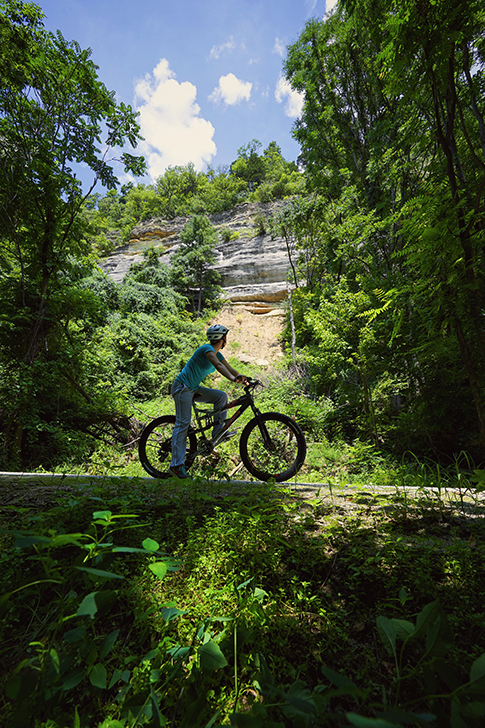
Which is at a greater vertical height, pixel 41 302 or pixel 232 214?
pixel 232 214

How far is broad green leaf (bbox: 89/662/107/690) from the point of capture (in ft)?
2.47

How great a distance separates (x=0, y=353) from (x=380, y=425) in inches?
317

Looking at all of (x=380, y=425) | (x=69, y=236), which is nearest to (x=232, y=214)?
(x=69, y=236)

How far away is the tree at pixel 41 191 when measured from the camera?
4875 mm

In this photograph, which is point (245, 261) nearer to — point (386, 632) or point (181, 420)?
point (181, 420)

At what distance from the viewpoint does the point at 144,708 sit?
29.6 inches

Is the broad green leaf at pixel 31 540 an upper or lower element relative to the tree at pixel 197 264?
lower

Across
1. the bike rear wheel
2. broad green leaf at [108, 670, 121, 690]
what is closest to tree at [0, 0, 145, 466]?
the bike rear wheel

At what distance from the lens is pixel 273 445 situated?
3461mm

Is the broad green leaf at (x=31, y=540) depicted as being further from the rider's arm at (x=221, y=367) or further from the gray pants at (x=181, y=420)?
the gray pants at (x=181, y=420)

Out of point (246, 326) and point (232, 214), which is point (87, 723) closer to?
point (246, 326)

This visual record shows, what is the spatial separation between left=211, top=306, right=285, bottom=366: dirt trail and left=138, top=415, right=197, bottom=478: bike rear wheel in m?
12.4

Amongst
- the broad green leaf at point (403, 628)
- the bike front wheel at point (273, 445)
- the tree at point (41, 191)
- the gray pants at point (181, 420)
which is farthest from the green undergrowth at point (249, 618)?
the tree at point (41, 191)

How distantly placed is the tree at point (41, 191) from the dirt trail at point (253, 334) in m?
11.4
